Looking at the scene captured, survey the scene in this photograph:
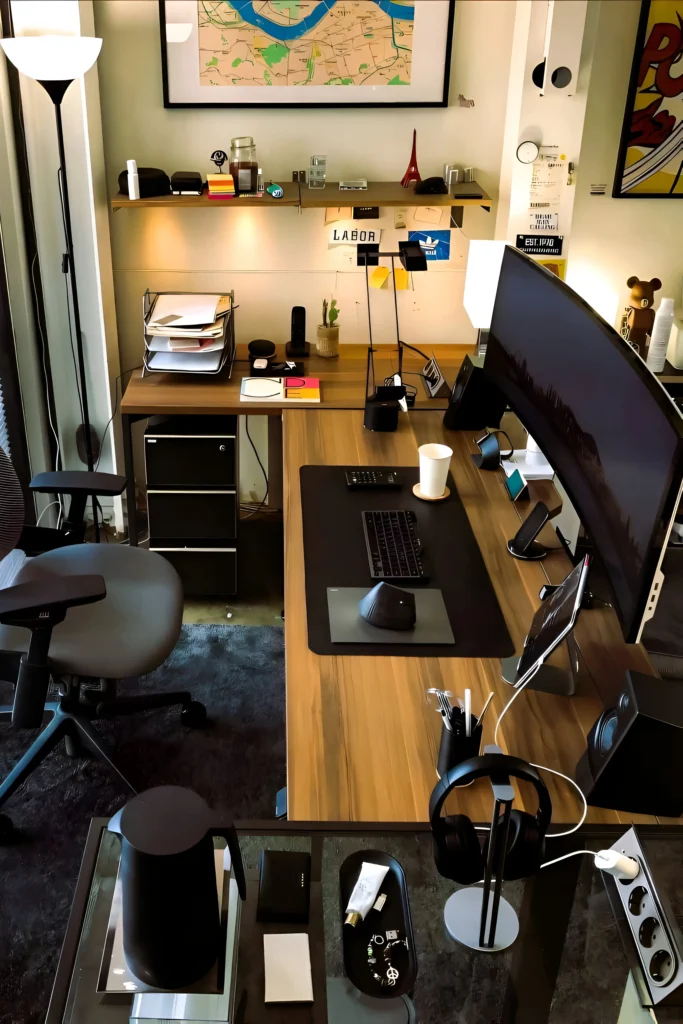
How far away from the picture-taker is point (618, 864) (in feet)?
3.97

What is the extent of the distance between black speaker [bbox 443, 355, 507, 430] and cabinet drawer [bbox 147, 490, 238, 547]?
759mm

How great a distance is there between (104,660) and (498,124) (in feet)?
7.01

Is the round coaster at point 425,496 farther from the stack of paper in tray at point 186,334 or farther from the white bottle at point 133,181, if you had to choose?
the white bottle at point 133,181

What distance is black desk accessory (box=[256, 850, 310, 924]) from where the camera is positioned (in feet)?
3.85

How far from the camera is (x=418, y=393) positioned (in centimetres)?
286

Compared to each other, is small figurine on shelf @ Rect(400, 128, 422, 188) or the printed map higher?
the printed map

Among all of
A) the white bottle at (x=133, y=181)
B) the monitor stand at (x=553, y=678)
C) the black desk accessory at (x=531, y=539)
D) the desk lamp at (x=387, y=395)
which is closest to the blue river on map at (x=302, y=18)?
the white bottle at (x=133, y=181)

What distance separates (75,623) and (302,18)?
1.99m

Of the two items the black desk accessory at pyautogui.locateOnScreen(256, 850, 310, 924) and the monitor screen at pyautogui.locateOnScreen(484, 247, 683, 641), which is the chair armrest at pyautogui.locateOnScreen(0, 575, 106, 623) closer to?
the black desk accessory at pyautogui.locateOnScreen(256, 850, 310, 924)

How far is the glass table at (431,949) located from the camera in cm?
109

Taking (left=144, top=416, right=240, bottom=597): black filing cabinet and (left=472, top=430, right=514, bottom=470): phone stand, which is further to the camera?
(left=144, top=416, right=240, bottom=597): black filing cabinet

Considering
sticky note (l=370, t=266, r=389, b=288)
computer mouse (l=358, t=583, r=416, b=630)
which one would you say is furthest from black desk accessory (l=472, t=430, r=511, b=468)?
sticky note (l=370, t=266, r=389, b=288)

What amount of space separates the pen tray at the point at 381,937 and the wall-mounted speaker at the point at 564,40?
2317mm

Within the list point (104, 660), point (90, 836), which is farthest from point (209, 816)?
point (104, 660)
